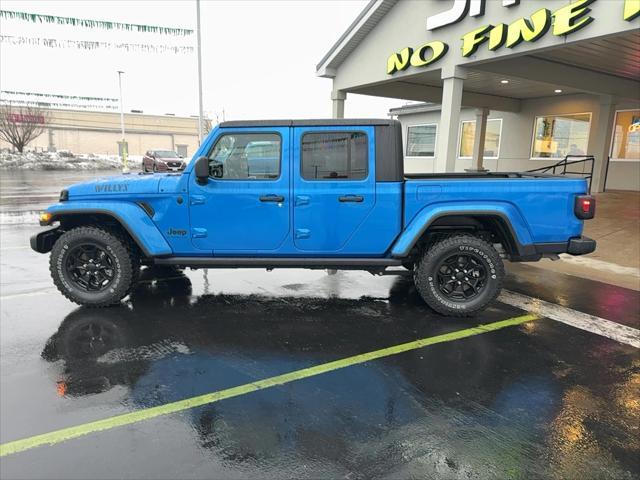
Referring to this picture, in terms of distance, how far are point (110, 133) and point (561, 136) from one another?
207ft

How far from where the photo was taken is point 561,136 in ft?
58.4

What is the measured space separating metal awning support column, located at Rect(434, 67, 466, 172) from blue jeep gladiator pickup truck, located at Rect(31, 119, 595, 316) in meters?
6.79

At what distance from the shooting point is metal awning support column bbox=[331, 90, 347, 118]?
51.4ft

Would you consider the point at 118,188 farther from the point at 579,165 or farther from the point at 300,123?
the point at 579,165

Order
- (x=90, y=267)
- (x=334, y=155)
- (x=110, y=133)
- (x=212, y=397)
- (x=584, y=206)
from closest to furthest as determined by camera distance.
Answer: (x=212, y=397) < (x=584, y=206) < (x=334, y=155) < (x=90, y=267) < (x=110, y=133)

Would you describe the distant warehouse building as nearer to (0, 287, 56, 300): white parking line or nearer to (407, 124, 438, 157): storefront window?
(407, 124, 438, 157): storefront window

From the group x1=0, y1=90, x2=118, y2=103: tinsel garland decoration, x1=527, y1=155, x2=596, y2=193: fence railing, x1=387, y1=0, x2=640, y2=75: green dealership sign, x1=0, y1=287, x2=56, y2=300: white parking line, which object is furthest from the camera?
x1=0, y1=90, x2=118, y2=103: tinsel garland decoration

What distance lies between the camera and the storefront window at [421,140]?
2269 cm

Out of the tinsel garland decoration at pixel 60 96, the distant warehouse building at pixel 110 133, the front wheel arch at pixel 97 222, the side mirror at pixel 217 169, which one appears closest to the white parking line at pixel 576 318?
the side mirror at pixel 217 169

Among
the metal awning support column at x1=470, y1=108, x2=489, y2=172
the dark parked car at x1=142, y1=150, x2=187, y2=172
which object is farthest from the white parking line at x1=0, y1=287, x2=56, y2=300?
the dark parked car at x1=142, y1=150, x2=187, y2=172

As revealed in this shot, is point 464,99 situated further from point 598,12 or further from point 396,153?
point 396,153

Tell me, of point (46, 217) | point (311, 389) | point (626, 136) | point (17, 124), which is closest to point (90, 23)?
point (46, 217)

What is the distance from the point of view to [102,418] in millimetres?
2928

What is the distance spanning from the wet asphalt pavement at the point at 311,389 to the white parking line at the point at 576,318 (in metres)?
0.17
